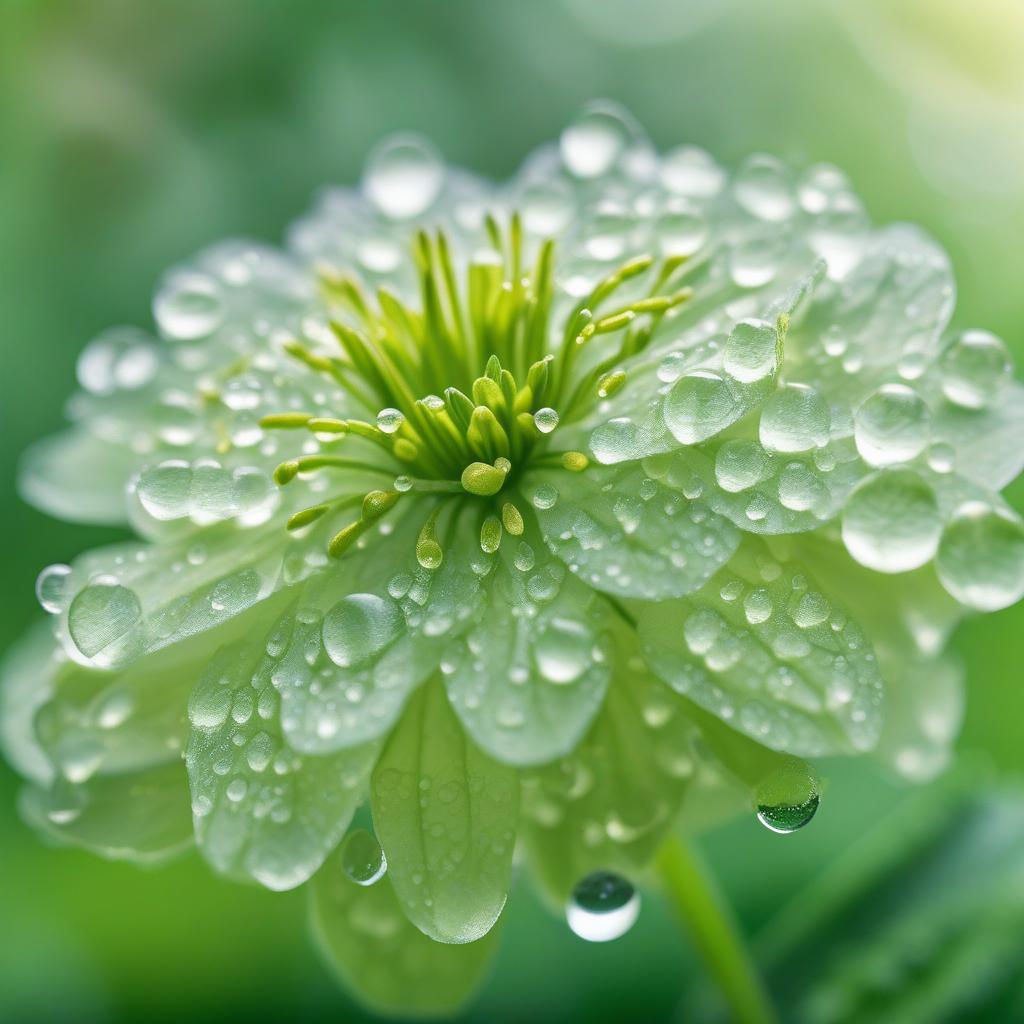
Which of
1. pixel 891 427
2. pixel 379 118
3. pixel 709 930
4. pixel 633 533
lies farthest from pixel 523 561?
pixel 379 118

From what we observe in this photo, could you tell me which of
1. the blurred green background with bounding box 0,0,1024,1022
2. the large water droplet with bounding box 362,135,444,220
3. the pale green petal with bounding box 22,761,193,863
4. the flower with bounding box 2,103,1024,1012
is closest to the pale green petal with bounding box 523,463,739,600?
the flower with bounding box 2,103,1024,1012

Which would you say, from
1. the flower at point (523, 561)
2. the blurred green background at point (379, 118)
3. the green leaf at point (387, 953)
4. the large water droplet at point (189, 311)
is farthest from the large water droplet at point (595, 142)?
the blurred green background at point (379, 118)

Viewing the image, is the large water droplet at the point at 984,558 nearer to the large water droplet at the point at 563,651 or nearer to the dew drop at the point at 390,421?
the large water droplet at the point at 563,651

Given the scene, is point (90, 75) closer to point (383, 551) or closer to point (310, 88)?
point (310, 88)

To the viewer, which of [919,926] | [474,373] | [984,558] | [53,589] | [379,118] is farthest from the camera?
[379,118]

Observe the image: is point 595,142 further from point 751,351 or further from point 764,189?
point 751,351

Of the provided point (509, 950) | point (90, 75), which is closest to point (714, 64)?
point (90, 75)

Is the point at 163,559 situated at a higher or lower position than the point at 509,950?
higher
